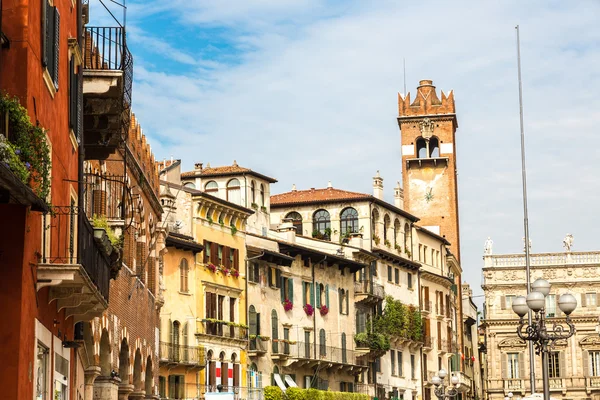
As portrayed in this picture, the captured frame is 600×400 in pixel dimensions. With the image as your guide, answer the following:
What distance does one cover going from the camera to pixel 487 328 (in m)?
111

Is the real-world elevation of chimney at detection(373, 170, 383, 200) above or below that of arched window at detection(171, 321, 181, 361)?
above

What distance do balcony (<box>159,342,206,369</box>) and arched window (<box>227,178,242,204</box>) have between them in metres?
14.7

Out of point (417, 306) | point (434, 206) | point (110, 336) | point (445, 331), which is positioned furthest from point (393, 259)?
point (110, 336)

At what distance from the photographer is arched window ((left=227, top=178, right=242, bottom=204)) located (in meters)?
70.8

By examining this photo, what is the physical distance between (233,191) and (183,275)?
14183 millimetres

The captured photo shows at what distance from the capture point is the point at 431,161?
361ft

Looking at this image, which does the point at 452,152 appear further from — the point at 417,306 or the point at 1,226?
the point at 1,226

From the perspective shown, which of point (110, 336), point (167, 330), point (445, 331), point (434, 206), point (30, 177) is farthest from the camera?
point (434, 206)

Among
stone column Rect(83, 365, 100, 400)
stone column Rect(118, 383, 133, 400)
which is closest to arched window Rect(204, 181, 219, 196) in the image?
stone column Rect(118, 383, 133, 400)

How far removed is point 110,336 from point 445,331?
6869cm

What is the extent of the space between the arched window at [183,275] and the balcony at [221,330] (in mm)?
1868

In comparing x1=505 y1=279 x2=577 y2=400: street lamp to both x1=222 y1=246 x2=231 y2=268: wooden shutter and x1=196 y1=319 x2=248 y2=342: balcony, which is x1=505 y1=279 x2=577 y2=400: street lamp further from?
x1=222 y1=246 x2=231 y2=268: wooden shutter

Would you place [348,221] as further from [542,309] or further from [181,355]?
[542,309]

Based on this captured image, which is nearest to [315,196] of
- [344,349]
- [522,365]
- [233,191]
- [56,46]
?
[344,349]
